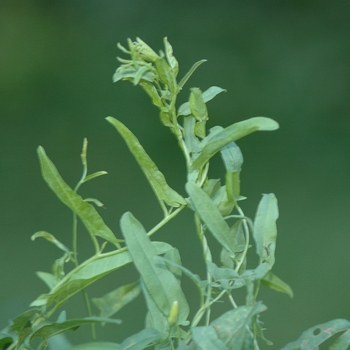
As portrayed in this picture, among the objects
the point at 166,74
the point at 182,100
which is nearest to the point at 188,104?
the point at 166,74

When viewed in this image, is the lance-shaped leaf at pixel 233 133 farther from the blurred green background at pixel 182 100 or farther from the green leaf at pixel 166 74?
the blurred green background at pixel 182 100

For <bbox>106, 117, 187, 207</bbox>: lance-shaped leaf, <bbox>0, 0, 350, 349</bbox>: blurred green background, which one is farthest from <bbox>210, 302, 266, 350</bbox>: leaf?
<bbox>0, 0, 350, 349</bbox>: blurred green background

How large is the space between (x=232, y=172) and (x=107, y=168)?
0.96 metres

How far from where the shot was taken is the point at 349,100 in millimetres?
1438

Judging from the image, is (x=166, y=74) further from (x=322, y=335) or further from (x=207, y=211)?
(x=322, y=335)

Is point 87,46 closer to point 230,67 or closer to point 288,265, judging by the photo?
point 230,67

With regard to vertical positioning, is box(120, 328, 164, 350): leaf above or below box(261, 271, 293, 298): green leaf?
above

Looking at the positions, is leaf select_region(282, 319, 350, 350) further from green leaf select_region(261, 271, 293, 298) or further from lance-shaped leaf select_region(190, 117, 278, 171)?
lance-shaped leaf select_region(190, 117, 278, 171)

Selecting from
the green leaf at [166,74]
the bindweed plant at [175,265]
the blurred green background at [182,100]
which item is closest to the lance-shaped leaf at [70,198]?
the bindweed plant at [175,265]

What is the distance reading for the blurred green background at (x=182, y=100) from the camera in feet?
3.95

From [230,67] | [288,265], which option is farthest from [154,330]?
[230,67]

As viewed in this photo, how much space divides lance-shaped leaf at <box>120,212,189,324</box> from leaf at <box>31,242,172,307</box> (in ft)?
0.04

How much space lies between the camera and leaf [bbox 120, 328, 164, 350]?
0.30 m

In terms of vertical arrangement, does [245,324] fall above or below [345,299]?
above
